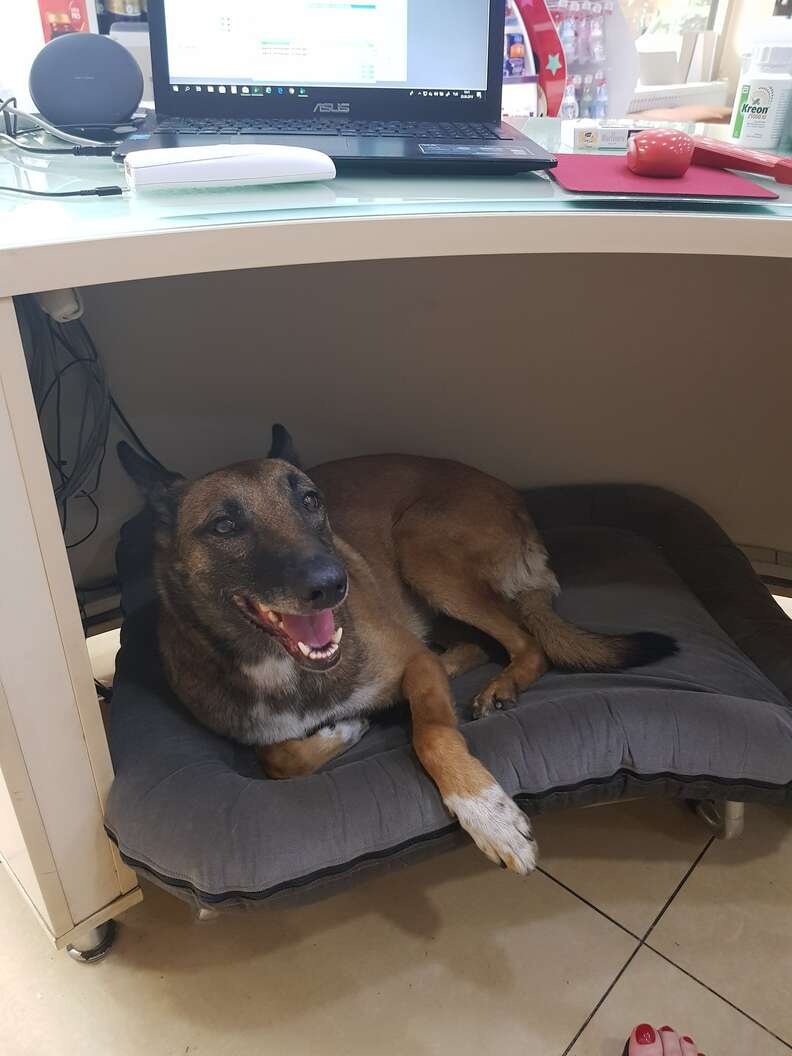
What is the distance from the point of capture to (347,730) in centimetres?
130

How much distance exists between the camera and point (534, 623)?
1.44 metres

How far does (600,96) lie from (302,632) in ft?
5.61

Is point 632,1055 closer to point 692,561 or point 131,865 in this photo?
point 131,865

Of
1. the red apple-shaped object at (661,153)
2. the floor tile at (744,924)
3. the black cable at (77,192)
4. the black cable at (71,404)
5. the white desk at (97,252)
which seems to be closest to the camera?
the white desk at (97,252)

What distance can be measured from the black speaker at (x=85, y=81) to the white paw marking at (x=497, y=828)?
124cm

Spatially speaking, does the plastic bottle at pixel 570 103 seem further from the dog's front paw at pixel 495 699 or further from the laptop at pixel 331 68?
the dog's front paw at pixel 495 699

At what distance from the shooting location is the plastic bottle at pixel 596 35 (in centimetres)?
198

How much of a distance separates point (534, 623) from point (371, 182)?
796mm

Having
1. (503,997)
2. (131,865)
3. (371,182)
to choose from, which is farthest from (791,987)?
(371,182)

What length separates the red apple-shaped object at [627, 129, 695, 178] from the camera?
1.07m

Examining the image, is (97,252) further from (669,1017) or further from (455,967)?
(669,1017)

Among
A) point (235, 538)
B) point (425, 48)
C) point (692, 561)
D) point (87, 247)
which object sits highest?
point (425, 48)

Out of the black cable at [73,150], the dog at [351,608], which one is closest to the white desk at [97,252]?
the black cable at [73,150]

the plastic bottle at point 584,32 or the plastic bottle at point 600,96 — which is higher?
the plastic bottle at point 584,32
